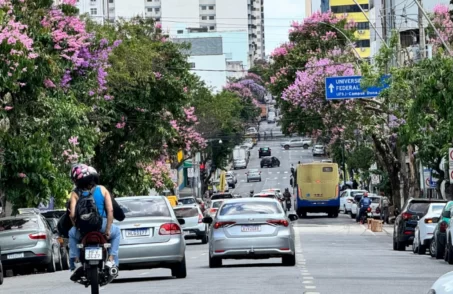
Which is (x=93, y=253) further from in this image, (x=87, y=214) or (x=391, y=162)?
(x=391, y=162)

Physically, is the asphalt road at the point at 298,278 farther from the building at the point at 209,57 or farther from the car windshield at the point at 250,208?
the building at the point at 209,57

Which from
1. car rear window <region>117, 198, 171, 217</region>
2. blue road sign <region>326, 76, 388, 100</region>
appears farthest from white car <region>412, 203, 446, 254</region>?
blue road sign <region>326, 76, 388, 100</region>

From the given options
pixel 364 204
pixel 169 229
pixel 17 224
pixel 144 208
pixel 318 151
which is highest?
pixel 144 208

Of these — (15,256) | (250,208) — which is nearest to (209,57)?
(15,256)

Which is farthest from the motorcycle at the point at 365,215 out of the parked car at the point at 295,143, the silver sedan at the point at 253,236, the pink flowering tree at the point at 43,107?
the parked car at the point at 295,143

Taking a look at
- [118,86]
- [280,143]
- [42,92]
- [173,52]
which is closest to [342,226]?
[173,52]

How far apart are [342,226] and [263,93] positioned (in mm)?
113693

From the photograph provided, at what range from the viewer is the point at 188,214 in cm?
4594

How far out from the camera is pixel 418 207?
119 feet

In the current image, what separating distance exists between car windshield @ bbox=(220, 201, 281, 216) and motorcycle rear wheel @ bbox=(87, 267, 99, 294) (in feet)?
34.5

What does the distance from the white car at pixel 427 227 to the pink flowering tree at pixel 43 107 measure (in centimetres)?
1017

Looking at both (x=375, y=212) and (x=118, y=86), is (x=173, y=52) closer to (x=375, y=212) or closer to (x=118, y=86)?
(x=118, y=86)

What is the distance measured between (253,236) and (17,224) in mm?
8322

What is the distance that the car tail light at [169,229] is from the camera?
22.3 metres
